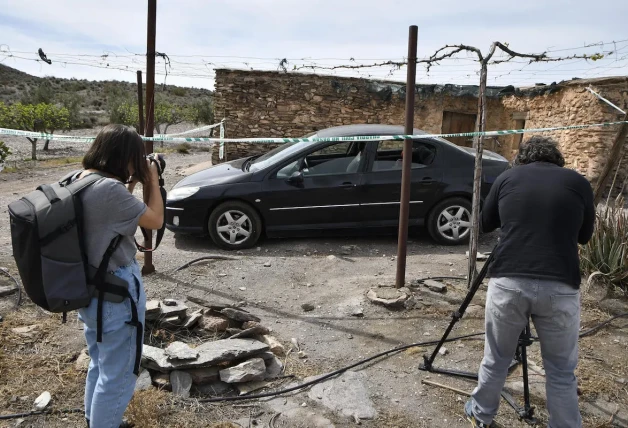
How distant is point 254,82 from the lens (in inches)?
480

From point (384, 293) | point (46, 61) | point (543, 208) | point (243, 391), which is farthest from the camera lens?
point (46, 61)

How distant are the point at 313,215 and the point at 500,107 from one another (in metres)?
8.62

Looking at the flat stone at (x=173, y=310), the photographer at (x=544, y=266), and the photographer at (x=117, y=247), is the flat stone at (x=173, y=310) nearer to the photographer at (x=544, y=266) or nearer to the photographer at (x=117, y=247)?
the photographer at (x=117, y=247)

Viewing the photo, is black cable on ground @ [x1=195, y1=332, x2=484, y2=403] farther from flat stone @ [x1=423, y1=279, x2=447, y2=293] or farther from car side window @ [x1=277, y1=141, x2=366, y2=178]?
car side window @ [x1=277, y1=141, x2=366, y2=178]

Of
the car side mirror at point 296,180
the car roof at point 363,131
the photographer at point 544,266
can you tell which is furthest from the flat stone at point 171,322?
the car roof at point 363,131

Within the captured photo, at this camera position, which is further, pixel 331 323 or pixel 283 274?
pixel 283 274

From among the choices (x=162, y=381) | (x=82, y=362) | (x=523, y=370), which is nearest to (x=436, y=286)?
(x=523, y=370)

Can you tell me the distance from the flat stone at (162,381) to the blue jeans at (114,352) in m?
0.76

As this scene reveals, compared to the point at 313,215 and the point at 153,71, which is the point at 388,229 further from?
the point at 153,71

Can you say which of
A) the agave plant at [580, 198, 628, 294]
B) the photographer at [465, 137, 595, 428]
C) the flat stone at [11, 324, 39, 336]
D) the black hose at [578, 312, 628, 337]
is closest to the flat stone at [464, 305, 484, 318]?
the black hose at [578, 312, 628, 337]

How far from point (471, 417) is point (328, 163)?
4.14m

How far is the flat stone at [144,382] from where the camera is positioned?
3.16 m

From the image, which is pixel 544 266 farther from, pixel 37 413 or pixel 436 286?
pixel 37 413

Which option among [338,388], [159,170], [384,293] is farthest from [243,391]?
[384,293]
